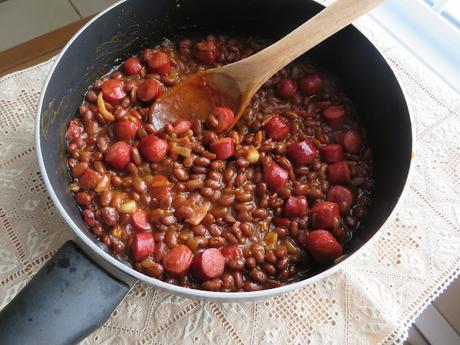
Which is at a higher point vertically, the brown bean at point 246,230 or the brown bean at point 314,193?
the brown bean at point 314,193

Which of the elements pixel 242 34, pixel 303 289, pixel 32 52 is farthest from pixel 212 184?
pixel 32 52

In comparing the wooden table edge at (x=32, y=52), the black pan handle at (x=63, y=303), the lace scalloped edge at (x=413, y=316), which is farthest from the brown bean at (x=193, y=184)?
the wooden table edge at (x=32, y=52)

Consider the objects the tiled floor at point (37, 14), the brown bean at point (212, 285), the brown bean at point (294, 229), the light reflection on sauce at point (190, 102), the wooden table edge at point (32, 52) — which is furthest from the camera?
the tiled floor at point (37, 14)

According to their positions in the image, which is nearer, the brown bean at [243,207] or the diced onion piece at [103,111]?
the brown bean at [243,207]

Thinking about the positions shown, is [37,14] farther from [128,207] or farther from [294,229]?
[294,229]

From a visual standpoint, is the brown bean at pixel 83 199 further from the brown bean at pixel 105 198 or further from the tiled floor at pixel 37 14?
the tiled floor at pixel 37 14

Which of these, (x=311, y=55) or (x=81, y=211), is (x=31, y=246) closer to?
(x=81, y=211)

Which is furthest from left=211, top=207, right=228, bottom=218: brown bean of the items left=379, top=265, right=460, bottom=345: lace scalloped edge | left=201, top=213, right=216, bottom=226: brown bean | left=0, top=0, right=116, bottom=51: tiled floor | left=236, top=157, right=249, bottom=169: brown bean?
left=0, top=0, right=116, bottom=51: tiled floor
